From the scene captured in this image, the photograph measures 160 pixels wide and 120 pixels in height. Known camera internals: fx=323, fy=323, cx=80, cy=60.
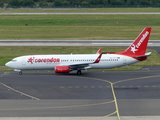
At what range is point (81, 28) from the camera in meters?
115

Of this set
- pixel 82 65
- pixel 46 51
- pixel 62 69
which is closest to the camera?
pixel 62 69

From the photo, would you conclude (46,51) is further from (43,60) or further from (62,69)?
(62,69)

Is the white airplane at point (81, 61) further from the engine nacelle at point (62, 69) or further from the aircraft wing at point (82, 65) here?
the engine nacelle at point (62, 69)

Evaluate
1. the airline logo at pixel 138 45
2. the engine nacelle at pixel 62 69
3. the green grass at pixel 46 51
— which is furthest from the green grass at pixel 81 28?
the engine nacelle at pixel 62 69

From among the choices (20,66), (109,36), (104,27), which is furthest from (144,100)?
(104,27)

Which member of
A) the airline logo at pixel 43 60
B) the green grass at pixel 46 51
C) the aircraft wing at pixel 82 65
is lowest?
the green grass at pixel 46 51

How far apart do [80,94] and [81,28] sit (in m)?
75.1

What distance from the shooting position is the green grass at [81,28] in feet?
322

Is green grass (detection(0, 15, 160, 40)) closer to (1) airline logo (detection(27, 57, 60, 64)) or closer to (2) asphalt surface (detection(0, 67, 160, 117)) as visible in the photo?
(1) airline logo (detection(27, 57, 60, 64))

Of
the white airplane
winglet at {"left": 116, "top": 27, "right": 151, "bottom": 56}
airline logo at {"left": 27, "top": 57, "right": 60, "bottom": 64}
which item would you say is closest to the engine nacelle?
the white airplane

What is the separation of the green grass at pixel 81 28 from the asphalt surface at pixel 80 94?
42.9 meters

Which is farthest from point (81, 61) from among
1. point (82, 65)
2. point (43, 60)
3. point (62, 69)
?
point (43, 60)

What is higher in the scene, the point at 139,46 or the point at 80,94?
the point at 139,46

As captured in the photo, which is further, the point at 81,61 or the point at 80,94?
the point at 81,61
